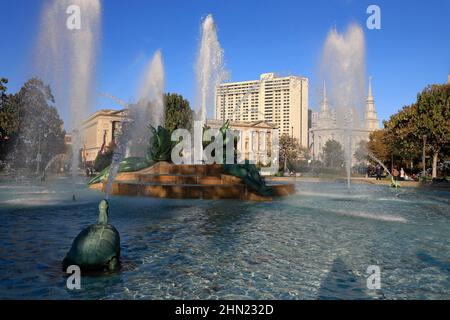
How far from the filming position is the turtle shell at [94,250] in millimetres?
5094

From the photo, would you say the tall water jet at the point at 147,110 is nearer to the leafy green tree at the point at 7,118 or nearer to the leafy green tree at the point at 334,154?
the leafy green tree at the point at 7,118

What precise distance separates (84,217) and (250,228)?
14.8 feet

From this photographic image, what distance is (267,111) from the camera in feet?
443

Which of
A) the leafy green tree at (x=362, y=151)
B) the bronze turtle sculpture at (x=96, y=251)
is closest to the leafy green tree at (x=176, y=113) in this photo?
the leafy green tree at (x=362, y=151)

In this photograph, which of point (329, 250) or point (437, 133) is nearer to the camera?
point (329, 250)

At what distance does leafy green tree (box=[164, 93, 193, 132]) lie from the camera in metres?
54.8

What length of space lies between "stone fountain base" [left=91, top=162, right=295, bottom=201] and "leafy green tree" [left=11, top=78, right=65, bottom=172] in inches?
1102

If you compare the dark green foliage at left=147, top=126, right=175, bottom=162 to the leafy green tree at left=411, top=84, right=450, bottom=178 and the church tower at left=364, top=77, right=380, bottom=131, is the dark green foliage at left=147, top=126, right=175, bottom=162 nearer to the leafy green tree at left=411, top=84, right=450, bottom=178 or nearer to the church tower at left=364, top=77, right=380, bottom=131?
the leafy green tree at left=411, top=84, right=450, bottom=178

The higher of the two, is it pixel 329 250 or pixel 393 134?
pixel 393 134

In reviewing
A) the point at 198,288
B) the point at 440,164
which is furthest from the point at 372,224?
the point at 440,164

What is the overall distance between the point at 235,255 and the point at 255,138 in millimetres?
103130

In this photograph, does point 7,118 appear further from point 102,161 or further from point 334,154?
point 334,154
